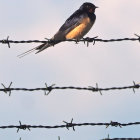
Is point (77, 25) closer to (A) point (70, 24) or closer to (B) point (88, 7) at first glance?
(A) point (70, 24)

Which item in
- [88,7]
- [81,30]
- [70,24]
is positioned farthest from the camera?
[88,7]

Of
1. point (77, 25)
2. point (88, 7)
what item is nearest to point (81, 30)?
point (77, 25)

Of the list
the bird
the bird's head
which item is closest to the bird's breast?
the bird

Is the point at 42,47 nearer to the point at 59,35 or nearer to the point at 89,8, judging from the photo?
the point at 59,35

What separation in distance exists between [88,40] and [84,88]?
138 cm

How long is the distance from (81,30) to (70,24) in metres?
0.56

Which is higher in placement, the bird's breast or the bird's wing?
the bird's wing

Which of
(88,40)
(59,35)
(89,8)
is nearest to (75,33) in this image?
(59,35)

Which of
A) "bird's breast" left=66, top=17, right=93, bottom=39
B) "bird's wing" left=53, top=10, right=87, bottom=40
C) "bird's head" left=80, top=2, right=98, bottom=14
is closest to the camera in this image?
"bird's breast" left=66, top=17, right=93, bottom=39

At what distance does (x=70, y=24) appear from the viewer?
31.1 ft

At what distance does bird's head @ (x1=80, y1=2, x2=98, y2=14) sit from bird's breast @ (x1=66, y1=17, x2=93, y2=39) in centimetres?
83

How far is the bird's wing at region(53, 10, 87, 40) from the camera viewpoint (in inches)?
365

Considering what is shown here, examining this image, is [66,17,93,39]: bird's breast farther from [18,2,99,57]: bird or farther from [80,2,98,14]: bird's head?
[80,2,98,14]: bird's head

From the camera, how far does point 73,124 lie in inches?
192
